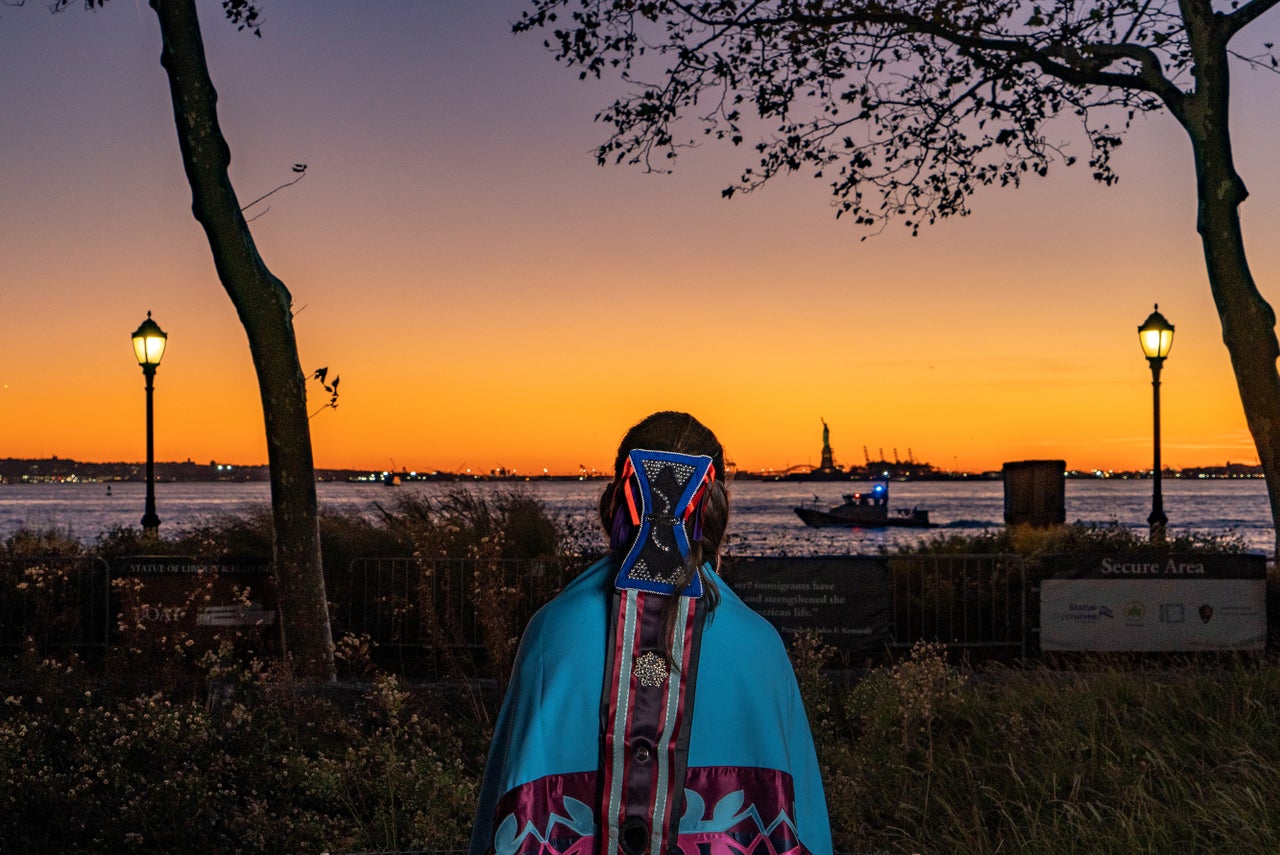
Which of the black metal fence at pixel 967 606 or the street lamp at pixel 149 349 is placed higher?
the street lamp at pixel 149 349

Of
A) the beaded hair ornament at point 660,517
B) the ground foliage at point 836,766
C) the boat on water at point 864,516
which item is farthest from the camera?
the boat on water at point 864,516

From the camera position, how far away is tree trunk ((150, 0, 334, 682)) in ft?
35.4

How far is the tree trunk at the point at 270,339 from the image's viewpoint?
1080 cm

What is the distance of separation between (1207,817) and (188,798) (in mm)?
4793

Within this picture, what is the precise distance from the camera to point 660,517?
110 inches

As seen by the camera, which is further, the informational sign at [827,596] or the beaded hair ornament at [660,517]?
the informational sign at [827,596]

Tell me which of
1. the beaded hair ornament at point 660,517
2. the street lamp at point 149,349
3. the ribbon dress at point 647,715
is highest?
the street lamp at point 149,349

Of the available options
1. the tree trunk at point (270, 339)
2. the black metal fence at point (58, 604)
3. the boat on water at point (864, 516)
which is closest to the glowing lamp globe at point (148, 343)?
the black metal fence at point (58, 604)

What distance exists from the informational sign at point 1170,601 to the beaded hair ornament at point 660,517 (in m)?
11.7

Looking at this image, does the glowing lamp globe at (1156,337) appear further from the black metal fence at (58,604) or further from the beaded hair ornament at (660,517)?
the beaded hair ornament at (660,517)

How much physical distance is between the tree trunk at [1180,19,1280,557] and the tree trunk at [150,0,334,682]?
847cm

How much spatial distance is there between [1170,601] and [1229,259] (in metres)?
4.01

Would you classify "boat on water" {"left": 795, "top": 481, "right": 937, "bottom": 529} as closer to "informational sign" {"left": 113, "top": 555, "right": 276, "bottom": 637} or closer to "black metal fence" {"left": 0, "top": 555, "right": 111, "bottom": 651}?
"black metal fence" {"left": 0, "top": 555, "right": 111, "bottom": 651}

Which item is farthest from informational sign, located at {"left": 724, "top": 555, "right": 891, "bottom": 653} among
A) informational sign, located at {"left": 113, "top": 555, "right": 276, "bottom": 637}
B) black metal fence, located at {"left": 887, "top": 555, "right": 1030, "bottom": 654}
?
informational sign, located at {"left": 113, "top": 555, "right": 276, "bottom": 637}
